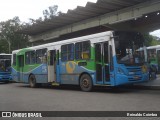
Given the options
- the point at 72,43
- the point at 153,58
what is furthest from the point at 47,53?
the point at 153,58

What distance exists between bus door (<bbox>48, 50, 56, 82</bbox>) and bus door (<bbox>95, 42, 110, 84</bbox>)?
415cm

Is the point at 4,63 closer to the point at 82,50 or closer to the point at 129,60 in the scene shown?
the point at 82,50

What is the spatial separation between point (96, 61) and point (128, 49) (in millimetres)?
1675

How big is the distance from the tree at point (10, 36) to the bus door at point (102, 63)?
157 ft

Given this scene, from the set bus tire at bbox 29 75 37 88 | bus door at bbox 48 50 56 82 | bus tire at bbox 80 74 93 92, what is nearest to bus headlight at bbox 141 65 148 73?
bus tire at bbox 80 74 93 92

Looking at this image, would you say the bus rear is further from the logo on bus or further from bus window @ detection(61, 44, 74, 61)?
bus window @ detection(61, 44, 74, 61)

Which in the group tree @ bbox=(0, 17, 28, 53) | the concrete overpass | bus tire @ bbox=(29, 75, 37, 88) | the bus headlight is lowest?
bus tire @ bbox=(29, 75, 37, 88)

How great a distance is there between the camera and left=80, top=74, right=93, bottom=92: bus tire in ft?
47.2

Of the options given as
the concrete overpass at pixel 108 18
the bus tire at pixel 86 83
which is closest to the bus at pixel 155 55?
the concrete overpass at pixel 108 18

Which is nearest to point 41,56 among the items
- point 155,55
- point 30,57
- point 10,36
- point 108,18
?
point 30,57

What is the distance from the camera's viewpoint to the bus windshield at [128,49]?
1328cm

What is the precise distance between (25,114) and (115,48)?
6.21 meters

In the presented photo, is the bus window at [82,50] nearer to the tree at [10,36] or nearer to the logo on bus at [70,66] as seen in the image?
the logo on bus at [70,66]

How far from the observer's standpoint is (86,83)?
1465cm
